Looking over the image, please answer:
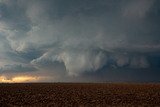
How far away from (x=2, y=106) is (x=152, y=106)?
19.0 meters

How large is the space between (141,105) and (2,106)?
1775 cm

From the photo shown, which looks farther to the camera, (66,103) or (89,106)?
(66,103)

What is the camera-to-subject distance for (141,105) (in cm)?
4084

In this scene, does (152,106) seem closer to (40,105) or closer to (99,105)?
(99,105)

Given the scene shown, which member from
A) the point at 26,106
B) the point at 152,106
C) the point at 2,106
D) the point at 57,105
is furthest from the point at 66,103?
the point at 152,106

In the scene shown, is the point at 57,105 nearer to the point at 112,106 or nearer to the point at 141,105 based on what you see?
the point at 112,106

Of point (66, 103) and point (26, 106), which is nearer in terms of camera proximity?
point (26, 106)

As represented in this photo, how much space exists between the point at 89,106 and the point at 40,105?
6308mm

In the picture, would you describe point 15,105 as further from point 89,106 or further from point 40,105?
point 89,106

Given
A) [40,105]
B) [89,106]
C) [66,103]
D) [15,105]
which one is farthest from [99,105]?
[15,105]

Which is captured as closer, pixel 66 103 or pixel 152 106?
pixel 152 106

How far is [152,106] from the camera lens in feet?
131

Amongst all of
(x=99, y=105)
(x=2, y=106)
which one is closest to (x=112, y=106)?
(x=99, y=105)

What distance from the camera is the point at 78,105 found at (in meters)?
40.7
